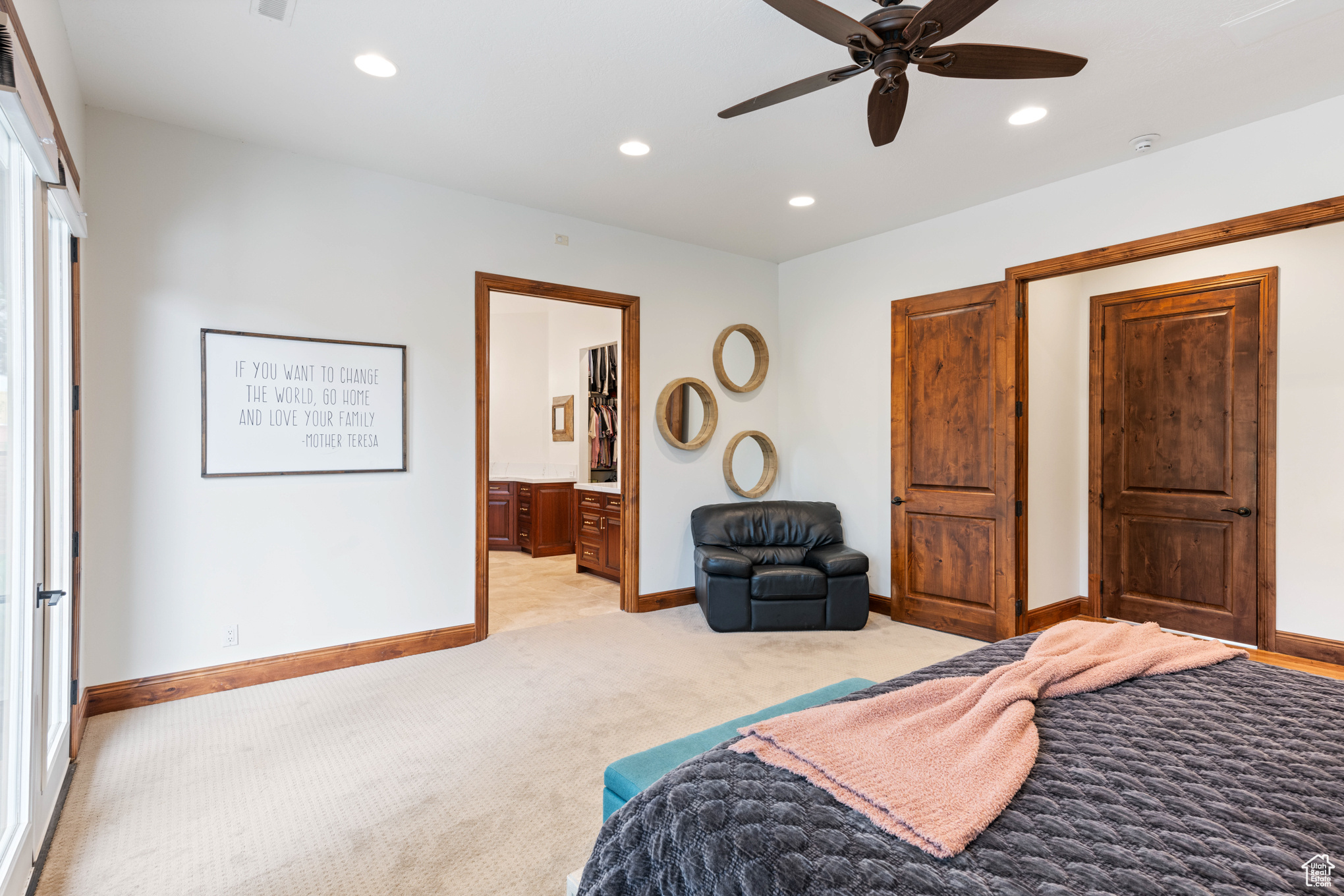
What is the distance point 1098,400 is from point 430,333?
4722 millimetres

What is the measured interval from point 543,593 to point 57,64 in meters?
4.39

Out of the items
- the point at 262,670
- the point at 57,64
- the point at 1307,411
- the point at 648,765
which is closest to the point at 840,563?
the point at 1307,411

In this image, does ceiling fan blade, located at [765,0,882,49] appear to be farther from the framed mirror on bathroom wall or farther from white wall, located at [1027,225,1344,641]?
the framed mirror on bathroom wall

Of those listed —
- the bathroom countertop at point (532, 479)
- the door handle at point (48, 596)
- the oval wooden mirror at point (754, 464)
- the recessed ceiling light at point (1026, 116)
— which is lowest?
the door handle at point (48, 596)

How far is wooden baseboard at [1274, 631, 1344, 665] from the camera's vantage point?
370 centimetres

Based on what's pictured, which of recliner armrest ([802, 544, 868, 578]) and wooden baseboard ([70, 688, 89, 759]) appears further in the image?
recliner armrest ([802, 544, 868, 578])

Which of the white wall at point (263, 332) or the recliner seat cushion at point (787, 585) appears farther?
the recliner seat cushion at point (787, 585)

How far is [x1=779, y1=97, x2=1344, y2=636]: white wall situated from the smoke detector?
0.58 feet

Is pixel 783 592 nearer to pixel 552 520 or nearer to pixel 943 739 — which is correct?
pixel 943 739

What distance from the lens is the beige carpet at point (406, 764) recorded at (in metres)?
2.00

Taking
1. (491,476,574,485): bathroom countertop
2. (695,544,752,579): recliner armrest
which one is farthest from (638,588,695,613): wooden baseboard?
(491,476,574,485): bathroom countertop

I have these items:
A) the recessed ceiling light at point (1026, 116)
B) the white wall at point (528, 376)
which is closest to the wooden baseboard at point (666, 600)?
→ the white wall at point (528, 376)

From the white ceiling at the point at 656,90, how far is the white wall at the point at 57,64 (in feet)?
0.24

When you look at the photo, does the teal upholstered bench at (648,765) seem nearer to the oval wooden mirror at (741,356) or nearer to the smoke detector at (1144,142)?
the smoke detector at (1144,142)
